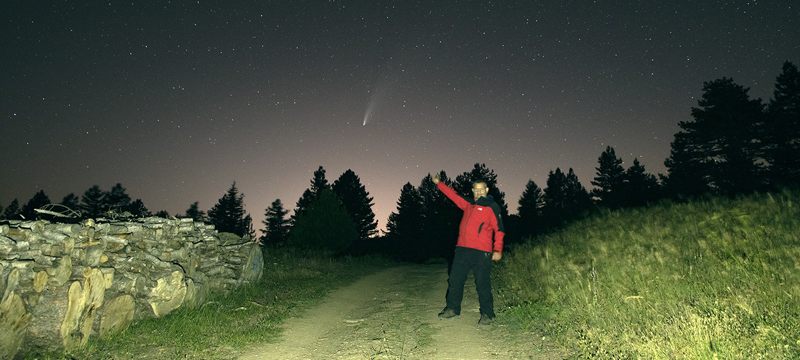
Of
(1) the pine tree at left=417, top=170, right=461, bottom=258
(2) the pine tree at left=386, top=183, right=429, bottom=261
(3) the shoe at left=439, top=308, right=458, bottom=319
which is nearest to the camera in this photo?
(3) the shoe at left=439, top=308, right=458, bottom=319

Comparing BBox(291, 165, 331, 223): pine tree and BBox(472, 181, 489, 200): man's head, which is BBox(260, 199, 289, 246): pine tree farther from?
BBox(472, 181, 489, 200): man's head

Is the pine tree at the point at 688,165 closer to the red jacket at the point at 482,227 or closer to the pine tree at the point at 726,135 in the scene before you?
the pine tree at the point at 726,135

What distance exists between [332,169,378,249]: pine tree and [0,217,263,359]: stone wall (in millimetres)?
57812

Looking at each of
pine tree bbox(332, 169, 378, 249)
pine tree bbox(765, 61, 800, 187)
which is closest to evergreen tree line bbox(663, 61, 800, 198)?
pine tree bbox(765, 61, 800, 187)

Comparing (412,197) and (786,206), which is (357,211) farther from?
(786,206)

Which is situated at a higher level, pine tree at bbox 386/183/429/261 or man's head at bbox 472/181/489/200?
pine tree at bbox 386/183/429/261

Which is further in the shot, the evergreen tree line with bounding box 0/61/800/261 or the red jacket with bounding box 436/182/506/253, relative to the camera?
the evergreen tree line with bounding box 0/61/800/261

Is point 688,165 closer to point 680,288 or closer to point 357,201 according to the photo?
point 680,288

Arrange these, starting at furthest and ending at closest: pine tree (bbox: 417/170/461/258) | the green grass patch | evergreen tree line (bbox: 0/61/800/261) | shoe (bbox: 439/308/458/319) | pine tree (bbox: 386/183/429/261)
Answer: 1. pine tree (bbox: 386/183/429/261)
2. pine tree (bbox: 417/170/461/258)
3. evergreen tree line (bbox: 0/61/800/261)
4. shoe (bbox: 439/308/458/319)
5. the green grass patch

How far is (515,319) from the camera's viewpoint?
7414 millimetres

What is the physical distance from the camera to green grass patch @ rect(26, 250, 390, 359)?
6.05 m

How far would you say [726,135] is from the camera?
3522cm

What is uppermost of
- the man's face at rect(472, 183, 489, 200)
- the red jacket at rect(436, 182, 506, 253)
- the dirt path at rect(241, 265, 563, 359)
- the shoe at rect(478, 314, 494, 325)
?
the man's face at rect(472, 183, 489, 200)

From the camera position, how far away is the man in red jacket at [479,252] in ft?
24.5
